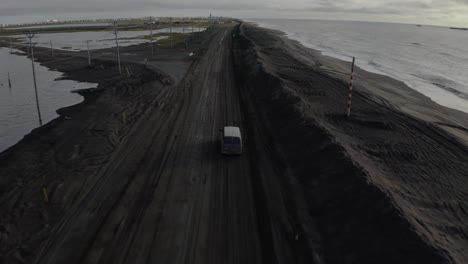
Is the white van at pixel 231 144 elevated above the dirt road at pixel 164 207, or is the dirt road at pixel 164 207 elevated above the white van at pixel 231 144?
the white van at pixel 231 144

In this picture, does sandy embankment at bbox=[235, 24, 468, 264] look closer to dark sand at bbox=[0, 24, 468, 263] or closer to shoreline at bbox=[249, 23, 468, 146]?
dark sand at bbox=[0, 24, 468, 263]

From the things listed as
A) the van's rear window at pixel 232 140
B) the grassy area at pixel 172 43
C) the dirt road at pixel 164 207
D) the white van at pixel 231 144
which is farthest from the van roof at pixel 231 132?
the grassy area at pixel 172 43

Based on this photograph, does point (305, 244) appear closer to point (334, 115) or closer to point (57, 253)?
point (57, 253)

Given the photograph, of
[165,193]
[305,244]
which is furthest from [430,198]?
[165,193]

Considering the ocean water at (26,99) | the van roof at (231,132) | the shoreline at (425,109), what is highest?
the van roof at (231,132)

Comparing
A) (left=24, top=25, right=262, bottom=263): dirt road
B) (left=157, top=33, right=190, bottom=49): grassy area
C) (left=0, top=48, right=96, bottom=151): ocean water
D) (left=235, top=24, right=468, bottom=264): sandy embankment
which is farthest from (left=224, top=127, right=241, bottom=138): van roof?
(left=157, top=33, right=190, bottom=49): grassy area

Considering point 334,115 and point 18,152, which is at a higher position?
point 334,115

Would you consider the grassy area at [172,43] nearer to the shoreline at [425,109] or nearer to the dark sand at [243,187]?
the shoreline at [425,109]
